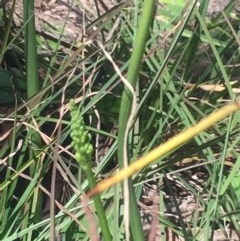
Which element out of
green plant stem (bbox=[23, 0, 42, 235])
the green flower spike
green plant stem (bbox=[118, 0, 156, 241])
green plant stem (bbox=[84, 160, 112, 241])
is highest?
green plant stem (bbox=[23, 0, 42, 235])

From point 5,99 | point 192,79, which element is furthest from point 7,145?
point 192,79

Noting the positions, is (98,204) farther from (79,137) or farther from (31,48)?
(31,48)

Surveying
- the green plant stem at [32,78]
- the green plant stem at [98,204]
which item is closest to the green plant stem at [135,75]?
the green plant stem at [98,204]

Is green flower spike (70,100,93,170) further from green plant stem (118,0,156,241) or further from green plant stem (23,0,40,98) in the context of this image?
green plant stem (23,0,40,98)

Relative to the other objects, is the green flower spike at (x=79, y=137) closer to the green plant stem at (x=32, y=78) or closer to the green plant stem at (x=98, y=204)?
the green plant stem at (x=98, y=204)

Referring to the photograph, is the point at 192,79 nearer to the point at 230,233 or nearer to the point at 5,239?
the point at 230,233

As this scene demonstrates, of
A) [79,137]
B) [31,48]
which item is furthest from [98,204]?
[31,48]

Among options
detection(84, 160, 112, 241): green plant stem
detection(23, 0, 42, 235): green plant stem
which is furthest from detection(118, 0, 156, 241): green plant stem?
detection(23, 0, 42, 235): green plant stem

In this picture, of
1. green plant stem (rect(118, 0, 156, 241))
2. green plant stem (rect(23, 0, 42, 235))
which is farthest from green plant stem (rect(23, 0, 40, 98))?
green plant stem (rect(118, 0, 156, 241))

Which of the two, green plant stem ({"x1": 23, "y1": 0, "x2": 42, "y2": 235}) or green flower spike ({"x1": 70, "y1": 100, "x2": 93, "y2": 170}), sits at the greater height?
green plant stem ({"x1": 23, "y1": 0, "x2": 42, "y2": 235})

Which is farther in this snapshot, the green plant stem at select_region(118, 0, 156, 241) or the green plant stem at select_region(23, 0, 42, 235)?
the green plant stem at select_region(23, 0, 42, 235)

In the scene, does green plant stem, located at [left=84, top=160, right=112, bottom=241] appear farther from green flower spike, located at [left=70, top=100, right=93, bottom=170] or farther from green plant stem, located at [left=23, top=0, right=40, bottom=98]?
green plant stem, located at [left=23, top=0, right=40, bottom=98]
